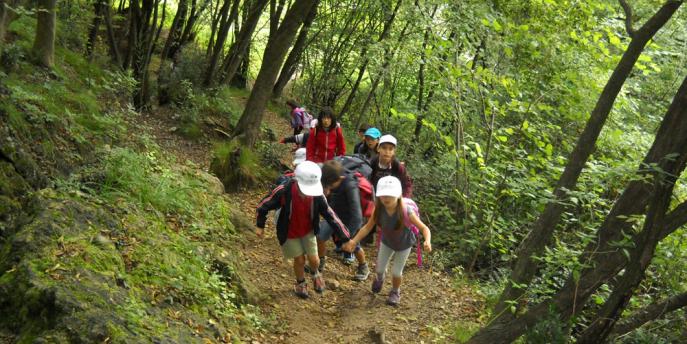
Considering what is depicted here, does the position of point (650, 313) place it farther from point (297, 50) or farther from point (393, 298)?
point (297, 50)

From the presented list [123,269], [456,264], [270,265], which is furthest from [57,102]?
[456,264]

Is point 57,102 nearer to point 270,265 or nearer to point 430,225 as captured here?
point 270,265

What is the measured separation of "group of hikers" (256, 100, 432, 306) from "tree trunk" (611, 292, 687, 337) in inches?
74.6

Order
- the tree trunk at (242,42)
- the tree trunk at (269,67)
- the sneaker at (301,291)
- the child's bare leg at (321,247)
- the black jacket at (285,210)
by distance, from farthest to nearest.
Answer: the tree trunk at (242,42) → the tree trunk at (269,67) → the child's bare leg at (321,247) → the sneaker at (301,291) → the black jacket at (285,210)

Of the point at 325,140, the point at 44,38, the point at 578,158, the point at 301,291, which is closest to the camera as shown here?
the point at 578,158

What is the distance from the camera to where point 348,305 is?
7.20 meters

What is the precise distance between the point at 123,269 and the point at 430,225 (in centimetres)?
767

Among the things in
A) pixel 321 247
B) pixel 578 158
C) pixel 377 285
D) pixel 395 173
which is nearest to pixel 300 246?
pixel 321 247

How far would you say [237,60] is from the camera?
16.1m

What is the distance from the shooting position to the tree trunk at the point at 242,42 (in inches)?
577

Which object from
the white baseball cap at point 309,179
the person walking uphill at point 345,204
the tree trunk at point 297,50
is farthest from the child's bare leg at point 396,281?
the tree trunk at point 297,50

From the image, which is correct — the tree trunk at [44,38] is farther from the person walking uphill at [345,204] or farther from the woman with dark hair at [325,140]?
the person walking uphill at [345,204]

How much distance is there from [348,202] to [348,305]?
4.23 ft

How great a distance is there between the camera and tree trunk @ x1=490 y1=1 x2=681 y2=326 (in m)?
5.48
